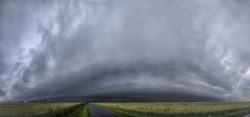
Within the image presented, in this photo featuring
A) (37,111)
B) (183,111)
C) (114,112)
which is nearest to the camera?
(37,111)

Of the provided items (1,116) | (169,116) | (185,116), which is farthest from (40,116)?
(185,116)

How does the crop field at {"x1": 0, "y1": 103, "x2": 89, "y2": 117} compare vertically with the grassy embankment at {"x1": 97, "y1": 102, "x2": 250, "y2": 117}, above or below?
above

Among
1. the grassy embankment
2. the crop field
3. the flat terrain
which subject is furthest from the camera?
the grassy embankment

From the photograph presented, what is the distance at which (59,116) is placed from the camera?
981 inches

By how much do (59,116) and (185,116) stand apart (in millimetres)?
22177

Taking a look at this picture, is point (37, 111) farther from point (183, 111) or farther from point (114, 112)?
point (183, 111)

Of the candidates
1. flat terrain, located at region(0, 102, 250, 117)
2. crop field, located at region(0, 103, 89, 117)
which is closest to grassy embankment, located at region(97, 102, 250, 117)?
flat terrain, located at region(0, 102, 250, 117)

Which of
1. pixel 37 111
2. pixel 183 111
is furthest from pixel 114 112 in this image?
pixel 37 111

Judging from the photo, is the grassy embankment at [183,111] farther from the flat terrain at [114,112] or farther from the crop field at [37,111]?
the crop field at [37,111]

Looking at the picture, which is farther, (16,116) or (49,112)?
(49,112)

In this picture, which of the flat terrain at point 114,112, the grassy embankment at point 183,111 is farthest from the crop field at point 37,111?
the grassy embankment at point 183,111

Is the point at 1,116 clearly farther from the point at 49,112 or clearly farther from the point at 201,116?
the point at 201,116

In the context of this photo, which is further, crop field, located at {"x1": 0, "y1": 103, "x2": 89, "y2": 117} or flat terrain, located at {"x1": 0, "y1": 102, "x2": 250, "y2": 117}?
flat terrain, located at {"x1": 0, "y1": 102, "x2": 250, "y2": 117}

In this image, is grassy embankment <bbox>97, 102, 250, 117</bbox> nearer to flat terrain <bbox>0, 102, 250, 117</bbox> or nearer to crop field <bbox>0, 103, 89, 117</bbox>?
flat terrain <bbox>0, 102, 250, 117</bbox>
